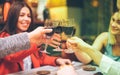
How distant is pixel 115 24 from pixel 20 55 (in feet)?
1.88

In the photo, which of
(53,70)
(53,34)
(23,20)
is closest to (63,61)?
(53,70)

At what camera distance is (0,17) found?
5.20ft

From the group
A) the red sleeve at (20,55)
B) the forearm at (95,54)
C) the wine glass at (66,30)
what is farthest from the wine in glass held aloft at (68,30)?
the red sleeve at (20,55)

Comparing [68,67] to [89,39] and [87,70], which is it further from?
[89,39]

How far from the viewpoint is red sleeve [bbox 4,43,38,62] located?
1568mm

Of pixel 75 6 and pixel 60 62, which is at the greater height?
pixel 75 6

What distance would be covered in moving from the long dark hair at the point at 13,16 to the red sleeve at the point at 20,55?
4.5 inches

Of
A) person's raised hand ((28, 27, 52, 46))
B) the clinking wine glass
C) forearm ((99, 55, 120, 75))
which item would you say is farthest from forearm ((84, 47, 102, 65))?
person's raised hand ((28, 27, 52, 46))

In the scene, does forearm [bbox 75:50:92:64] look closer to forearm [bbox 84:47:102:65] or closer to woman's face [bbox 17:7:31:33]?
forearm [bbox 84:47:102:65]

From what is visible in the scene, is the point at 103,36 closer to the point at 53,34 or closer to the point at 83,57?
the point at 83,57

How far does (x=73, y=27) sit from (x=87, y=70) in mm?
255

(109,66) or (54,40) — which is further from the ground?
(54,40)

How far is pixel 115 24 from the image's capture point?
1.50 metres

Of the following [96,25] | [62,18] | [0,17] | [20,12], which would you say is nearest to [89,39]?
[96,25]
